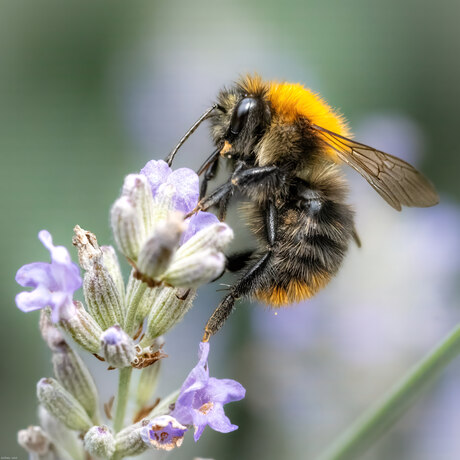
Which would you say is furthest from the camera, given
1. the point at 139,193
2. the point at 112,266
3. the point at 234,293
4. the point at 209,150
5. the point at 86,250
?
the point at 209,150

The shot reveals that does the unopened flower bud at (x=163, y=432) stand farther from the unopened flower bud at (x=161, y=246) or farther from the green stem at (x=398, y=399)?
the green stem at (x=398, y=399)

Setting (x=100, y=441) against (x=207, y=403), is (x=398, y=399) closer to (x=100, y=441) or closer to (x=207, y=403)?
(x=207, y=403)

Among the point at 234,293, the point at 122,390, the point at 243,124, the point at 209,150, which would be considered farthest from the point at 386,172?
the point at 209,150

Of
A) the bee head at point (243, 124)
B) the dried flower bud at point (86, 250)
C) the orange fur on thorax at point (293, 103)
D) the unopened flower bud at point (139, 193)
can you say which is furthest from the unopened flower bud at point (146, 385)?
the orange fur on thorax at point (293, 103)

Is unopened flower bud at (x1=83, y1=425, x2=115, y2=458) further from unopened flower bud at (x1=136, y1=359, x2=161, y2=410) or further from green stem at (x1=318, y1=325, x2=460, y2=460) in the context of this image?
→ green stem at (x1=318, y1=325, x2=460, y2=460)

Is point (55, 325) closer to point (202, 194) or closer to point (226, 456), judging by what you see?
point (202, 194)

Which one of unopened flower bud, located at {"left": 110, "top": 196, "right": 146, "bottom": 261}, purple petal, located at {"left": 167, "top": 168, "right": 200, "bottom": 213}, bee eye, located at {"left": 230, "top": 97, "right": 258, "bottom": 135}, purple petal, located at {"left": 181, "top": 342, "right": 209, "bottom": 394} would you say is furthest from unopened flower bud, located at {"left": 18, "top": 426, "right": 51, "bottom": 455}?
bee eye, located at {"left": 230, "top": 97, "right": 258, "bottom": 135}
